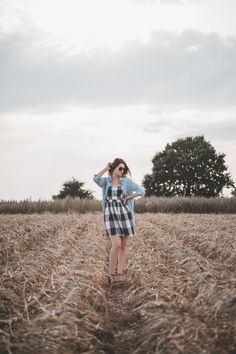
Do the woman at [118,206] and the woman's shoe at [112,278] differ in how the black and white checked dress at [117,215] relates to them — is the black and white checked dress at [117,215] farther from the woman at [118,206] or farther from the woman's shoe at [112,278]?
the woman's shoe at [112,278]

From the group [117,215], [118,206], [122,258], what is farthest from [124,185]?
[122,258]

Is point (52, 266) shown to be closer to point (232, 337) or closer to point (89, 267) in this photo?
point (89, 267)

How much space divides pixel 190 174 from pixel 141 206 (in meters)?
19.7

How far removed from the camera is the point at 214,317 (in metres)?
4.04

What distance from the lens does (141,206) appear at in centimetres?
3027

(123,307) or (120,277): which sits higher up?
(120,277)

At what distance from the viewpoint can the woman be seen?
6617 millimetres

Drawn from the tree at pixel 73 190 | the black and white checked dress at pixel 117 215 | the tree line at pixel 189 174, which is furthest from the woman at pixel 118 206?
the tree at pixel 73 190

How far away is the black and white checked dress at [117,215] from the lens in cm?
662

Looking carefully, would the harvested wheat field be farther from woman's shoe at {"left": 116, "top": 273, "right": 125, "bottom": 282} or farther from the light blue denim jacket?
the light blue denim jacket

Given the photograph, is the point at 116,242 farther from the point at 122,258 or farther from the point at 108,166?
the point at 108,166

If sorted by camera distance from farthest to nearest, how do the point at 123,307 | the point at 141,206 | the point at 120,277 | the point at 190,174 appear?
1. the point at 190,174
2. the point at 141,206
3. the point at 120,277
4. the point at 123,307

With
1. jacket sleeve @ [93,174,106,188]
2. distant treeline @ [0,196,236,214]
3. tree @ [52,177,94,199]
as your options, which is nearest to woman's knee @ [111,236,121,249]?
jacket sleeve @ [93,174,106,188]

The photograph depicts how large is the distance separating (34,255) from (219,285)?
177 inches
